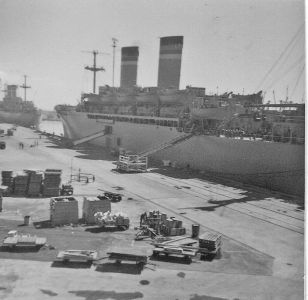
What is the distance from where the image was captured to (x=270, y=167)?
976 inches

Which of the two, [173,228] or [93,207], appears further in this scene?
[93,207]

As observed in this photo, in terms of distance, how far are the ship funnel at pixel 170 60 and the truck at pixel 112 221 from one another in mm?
34025

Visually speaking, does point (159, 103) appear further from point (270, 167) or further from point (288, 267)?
point (288, 267)

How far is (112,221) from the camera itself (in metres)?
14.9

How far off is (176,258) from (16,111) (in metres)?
113

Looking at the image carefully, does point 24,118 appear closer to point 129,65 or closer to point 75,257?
point 129,65

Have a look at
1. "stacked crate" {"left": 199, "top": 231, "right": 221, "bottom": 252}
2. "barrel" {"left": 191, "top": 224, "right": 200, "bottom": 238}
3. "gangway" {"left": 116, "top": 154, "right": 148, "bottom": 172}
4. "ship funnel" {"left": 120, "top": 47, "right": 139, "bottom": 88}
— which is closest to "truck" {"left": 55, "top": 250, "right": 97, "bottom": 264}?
"stacked crate" {"left": 199, "top": 231, "right": 221, "bottom": 252}

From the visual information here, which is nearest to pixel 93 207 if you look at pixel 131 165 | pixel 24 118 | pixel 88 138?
pixel 131 165

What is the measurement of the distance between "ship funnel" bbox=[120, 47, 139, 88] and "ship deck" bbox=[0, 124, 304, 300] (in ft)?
122

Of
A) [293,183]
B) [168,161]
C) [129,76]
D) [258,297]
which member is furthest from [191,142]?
[129,76]

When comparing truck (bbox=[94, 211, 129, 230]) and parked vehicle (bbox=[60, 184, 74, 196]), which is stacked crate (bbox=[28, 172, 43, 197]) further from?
truck (bbox=[94, 211, 129, 230])

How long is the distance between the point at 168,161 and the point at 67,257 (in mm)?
22710

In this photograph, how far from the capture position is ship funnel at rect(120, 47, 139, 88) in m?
58.2

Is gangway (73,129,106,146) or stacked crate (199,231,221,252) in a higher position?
gangway (73,129,106,146)
